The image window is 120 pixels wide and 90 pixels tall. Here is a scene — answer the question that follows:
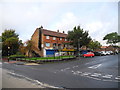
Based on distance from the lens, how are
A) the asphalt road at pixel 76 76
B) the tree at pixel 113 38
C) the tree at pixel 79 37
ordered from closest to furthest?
the asphalt road at pixel 76 76
the tree at pixel 79 37
the tree at pixel 113 38

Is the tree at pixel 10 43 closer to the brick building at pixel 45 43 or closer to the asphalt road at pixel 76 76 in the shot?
the brick building at pixel 45 43

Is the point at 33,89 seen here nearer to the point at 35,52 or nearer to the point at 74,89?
the point at 74,89

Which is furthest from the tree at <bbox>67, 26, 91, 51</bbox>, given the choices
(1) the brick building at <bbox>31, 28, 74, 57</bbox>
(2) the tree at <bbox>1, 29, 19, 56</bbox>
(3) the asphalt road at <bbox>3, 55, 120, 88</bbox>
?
(3) the asphalt road at <bbox>3, 55, 120, 88</bbox>

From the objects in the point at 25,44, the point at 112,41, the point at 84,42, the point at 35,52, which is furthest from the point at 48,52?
the point at 112,41

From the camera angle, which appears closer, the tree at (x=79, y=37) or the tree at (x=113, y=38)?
the tree at (x=79, y=37)

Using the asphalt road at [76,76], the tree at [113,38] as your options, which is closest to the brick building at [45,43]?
the asphalt road at [76,76]

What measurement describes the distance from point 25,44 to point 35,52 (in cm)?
667

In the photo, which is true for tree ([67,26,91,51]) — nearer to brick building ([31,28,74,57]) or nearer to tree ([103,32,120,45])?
brick building ([31,28,74,57])

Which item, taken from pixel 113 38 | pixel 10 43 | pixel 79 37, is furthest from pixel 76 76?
pixel 113 38

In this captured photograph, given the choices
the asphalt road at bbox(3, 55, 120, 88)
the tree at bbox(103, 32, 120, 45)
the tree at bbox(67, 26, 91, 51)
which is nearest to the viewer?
the asphalt road at bbox(3, 55, 120, 88)

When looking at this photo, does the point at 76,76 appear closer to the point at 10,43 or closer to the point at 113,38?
the point at 10,43

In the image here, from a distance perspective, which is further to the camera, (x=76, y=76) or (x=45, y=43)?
(x=45, y=43)

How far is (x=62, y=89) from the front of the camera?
626cm

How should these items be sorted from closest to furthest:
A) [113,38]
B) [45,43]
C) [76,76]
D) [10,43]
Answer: [76,76] < [10,43] < [45,43] < [113,38]
